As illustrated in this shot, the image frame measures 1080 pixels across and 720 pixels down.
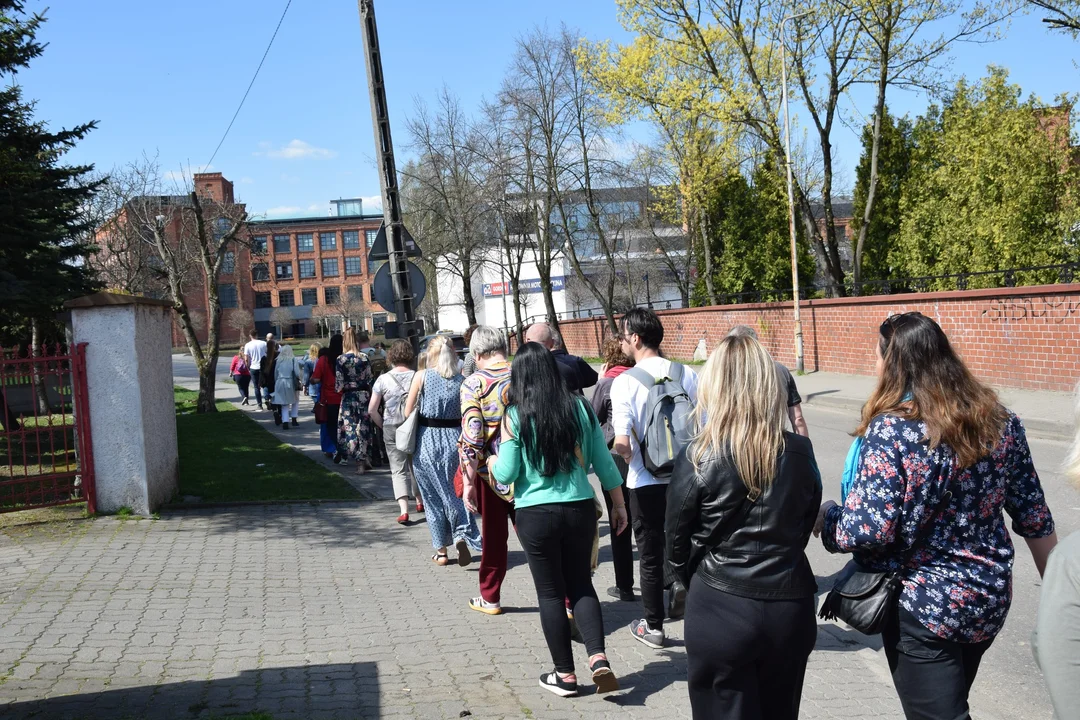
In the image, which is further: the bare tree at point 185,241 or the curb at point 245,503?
the bare tree at point 185,241

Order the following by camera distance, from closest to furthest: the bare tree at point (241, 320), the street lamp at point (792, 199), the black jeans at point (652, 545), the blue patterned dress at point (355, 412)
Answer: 1. the black jeans at point (652, 545)
2. the blue patterned dress at point (355, 412)
3. the street lamp at point (792, 199)
4. the bare tree at point (241, 320)

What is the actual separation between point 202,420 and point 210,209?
10606mm

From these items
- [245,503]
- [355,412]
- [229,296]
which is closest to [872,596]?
[245,503]

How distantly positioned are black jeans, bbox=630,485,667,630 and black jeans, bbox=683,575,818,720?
217cm

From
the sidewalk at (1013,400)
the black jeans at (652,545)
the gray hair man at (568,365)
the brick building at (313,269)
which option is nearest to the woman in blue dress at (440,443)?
the gray hair man at (568,365)

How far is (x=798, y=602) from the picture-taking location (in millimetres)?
3129

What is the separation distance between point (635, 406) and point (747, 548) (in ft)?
7.11

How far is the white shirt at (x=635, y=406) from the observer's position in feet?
17.2

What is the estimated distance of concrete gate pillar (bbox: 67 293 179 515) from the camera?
8.72 m

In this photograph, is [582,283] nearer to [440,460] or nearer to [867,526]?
[440,460]

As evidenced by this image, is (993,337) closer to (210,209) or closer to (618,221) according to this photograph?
(210,209)

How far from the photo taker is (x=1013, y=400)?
51.0 ft

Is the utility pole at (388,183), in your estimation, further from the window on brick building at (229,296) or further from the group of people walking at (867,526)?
the window on brick building at (229,296)

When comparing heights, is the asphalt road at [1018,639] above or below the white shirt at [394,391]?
below
